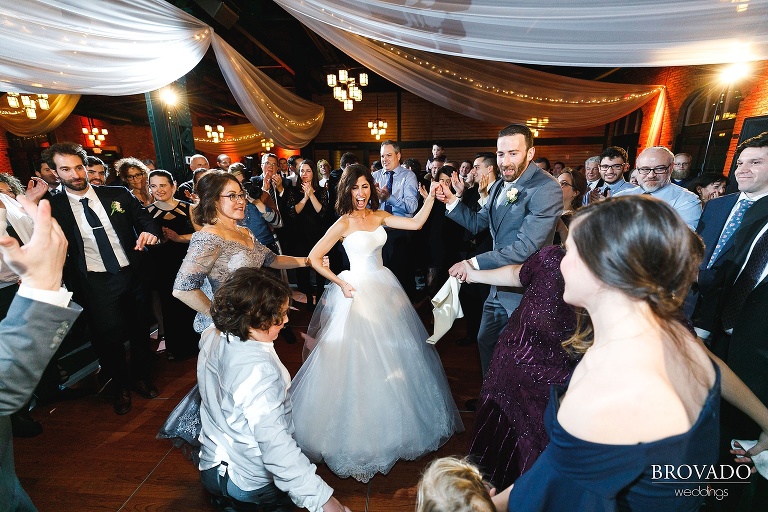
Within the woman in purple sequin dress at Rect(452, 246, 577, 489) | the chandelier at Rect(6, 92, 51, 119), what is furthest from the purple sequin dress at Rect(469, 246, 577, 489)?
the chandelier at Rect(6, 92, 51, 119)

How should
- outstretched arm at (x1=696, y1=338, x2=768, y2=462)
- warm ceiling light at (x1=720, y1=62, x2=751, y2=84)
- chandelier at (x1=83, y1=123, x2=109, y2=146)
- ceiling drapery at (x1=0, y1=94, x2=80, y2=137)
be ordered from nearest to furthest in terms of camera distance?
1. outstretched arm at (x1=696, y1=338, x2=768, y2=462)
2. warm ceiling light at (x1=720, y1=62, x2=751, y2=84)
3. ceiling drapery at (x1=0, y1=94, x2=80, y2=137)
4. chandelier at (x1=83, y1=123, x2=109, y2=146)

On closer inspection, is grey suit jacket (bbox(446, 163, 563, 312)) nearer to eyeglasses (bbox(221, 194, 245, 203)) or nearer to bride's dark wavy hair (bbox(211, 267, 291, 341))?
bride's dark wavy hair (bbox(211, 267, 291, 341))

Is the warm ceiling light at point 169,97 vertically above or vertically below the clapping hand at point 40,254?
above

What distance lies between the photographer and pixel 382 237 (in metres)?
2.54

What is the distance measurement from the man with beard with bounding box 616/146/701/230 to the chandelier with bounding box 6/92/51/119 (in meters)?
11.0

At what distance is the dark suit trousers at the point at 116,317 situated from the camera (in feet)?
8.32

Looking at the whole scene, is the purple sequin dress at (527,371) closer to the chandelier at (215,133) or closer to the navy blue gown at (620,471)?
the navy blue gown at (620,471)

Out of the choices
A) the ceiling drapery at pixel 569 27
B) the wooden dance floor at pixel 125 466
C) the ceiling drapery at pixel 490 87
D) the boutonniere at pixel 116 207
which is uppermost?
the ceiling drapery at pixel 490 87

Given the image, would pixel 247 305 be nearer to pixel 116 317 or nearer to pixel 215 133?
pixel 116 317

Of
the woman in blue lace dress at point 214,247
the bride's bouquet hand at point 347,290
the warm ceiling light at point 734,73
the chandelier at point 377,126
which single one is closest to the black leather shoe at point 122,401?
the woman in blue lace dress at point 214,247

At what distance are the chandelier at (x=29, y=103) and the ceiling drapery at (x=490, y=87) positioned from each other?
9.03 m

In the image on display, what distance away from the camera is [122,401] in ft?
8.73

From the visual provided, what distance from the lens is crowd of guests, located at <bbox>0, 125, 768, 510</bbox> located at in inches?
28.2

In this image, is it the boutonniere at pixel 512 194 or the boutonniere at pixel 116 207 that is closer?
the boutonniere at pixel 512 194
